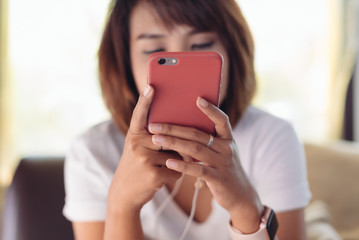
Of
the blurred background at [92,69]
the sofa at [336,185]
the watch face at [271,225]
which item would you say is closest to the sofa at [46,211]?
the sofa at [336,185]

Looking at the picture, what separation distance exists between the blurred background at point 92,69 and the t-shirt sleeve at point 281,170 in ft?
5.41

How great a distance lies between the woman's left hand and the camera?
0.69 meters

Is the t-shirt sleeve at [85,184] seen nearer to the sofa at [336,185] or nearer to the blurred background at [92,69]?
the sofa at [336,185]

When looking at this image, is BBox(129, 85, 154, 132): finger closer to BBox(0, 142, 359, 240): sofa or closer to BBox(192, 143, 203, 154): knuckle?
BBox(192, 143, 203, 154): knuckle

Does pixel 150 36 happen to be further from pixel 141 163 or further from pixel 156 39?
pixel 141 163

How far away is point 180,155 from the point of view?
0.77 m

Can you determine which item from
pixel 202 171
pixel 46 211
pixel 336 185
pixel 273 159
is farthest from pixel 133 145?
pixel 336 185

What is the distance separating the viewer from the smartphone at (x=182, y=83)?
70 centimetres

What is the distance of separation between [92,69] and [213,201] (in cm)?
191

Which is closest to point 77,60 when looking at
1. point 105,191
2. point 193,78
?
point 105,191

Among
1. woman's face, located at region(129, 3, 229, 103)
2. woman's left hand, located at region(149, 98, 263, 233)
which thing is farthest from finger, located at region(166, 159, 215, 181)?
woman's face, located at region(129, 3, 229, 103)

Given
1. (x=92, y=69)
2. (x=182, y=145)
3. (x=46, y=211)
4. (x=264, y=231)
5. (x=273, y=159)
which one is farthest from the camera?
(x=92, y=69)

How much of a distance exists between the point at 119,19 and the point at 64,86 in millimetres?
1745

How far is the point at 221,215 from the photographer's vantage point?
3.41ft
